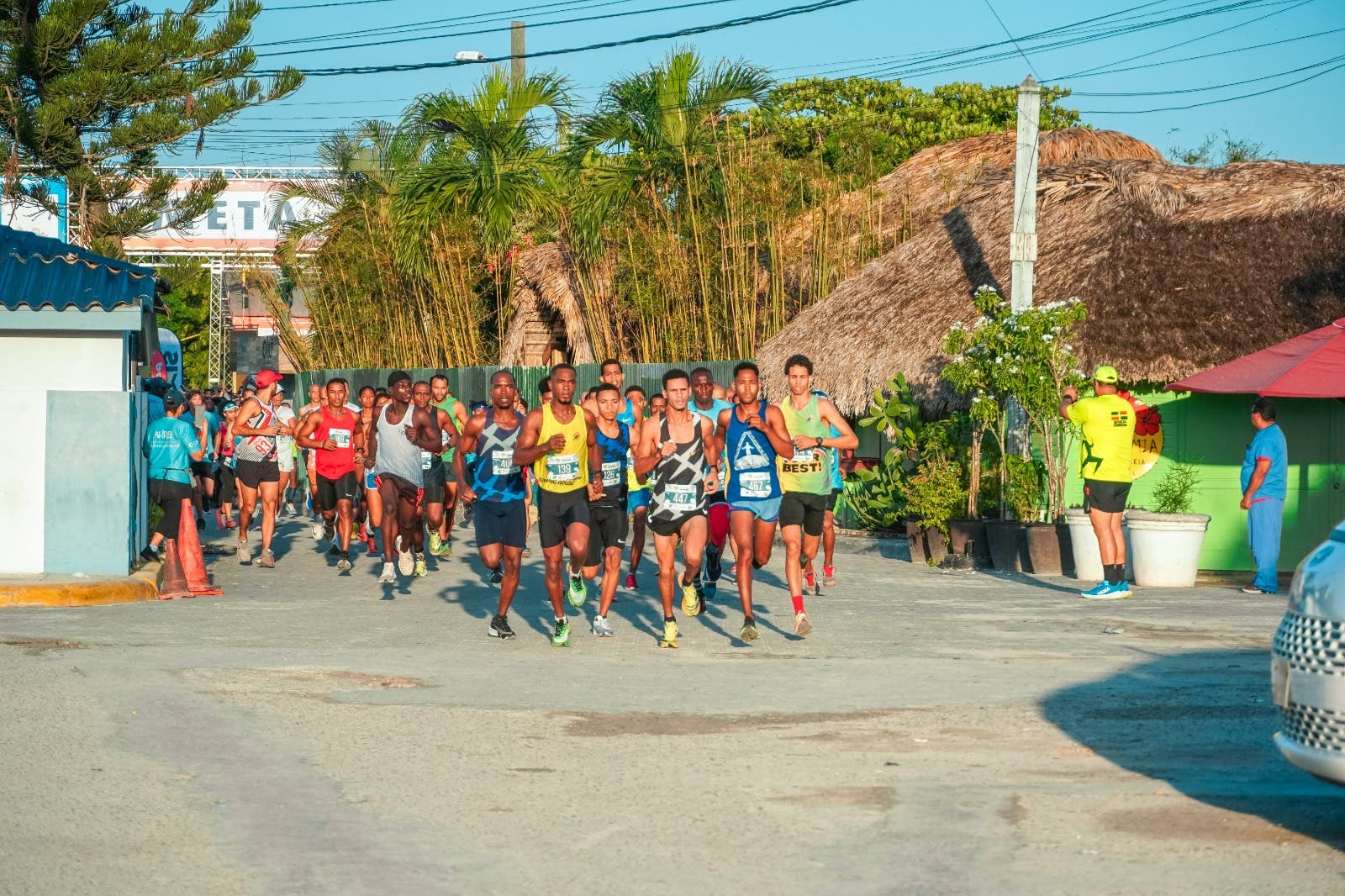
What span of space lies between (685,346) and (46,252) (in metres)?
12.0

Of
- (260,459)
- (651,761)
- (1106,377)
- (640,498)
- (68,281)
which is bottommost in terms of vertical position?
(651,761)

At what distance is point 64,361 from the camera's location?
1617cm

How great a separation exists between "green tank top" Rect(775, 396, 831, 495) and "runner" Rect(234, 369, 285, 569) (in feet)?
22.9

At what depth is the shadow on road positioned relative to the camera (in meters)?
7.17

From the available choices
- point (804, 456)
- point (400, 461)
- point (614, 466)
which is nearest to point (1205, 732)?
point (804, 456)

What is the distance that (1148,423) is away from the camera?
1895 cm

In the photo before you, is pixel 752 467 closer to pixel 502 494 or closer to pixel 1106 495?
pixel 502 494

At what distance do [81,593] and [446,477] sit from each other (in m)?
5.29

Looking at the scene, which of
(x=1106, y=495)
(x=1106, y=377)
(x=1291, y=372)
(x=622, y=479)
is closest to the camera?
(x=622, y=479)

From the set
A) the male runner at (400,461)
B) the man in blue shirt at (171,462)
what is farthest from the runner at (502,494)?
the man in blue shirt at (171,462)

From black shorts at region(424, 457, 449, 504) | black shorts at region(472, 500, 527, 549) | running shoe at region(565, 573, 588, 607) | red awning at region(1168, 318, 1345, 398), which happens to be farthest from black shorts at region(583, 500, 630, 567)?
red awning at region(1168, 318, 1345, 398)

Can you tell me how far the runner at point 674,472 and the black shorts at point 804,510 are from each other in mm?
878

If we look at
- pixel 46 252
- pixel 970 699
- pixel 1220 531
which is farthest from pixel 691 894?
pixel 1220 531

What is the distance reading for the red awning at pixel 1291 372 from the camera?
16.3 meters
